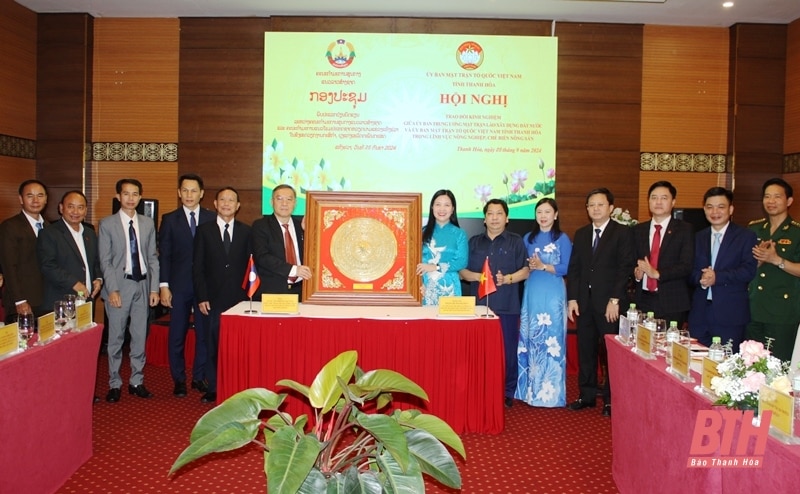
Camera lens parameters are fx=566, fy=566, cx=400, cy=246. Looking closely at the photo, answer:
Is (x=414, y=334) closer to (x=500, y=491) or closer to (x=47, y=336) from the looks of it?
(x=500, y=491)

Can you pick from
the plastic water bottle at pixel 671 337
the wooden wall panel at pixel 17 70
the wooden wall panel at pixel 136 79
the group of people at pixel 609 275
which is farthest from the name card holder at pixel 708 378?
the wooden wall panel at pixel 17 70

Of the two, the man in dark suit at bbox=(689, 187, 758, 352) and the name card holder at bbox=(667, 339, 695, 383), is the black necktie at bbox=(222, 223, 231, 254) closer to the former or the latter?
the name card holder at bbox=(667, 339, 695, 383)

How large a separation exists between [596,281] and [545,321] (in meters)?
0.45

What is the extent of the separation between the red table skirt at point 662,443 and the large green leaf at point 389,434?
3.09 feet

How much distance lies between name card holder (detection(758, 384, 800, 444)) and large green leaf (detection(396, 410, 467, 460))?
0.84 m

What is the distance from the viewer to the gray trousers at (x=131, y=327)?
393 centimetres

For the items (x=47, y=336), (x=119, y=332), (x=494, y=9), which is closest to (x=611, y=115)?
(x=494, y=9)

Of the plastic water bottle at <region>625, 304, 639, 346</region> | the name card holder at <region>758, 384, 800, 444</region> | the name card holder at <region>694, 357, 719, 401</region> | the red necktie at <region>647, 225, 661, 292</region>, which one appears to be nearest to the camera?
the name card holder at <region>758, 384, 800, 444</region>

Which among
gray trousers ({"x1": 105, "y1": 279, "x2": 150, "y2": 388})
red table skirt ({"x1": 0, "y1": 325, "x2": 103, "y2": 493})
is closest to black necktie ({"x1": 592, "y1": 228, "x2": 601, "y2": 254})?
red table skirt ({"x1": 0, "y1": 325, "x2": 103, "y2": 493})

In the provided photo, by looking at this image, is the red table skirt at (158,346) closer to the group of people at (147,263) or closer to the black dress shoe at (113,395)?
the group of people at (147,263)

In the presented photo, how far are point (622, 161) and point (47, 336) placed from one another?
545 centimetres

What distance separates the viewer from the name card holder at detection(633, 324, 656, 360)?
2365 millimetres

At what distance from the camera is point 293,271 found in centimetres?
365

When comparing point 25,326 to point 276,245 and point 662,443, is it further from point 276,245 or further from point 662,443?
point 662,443
